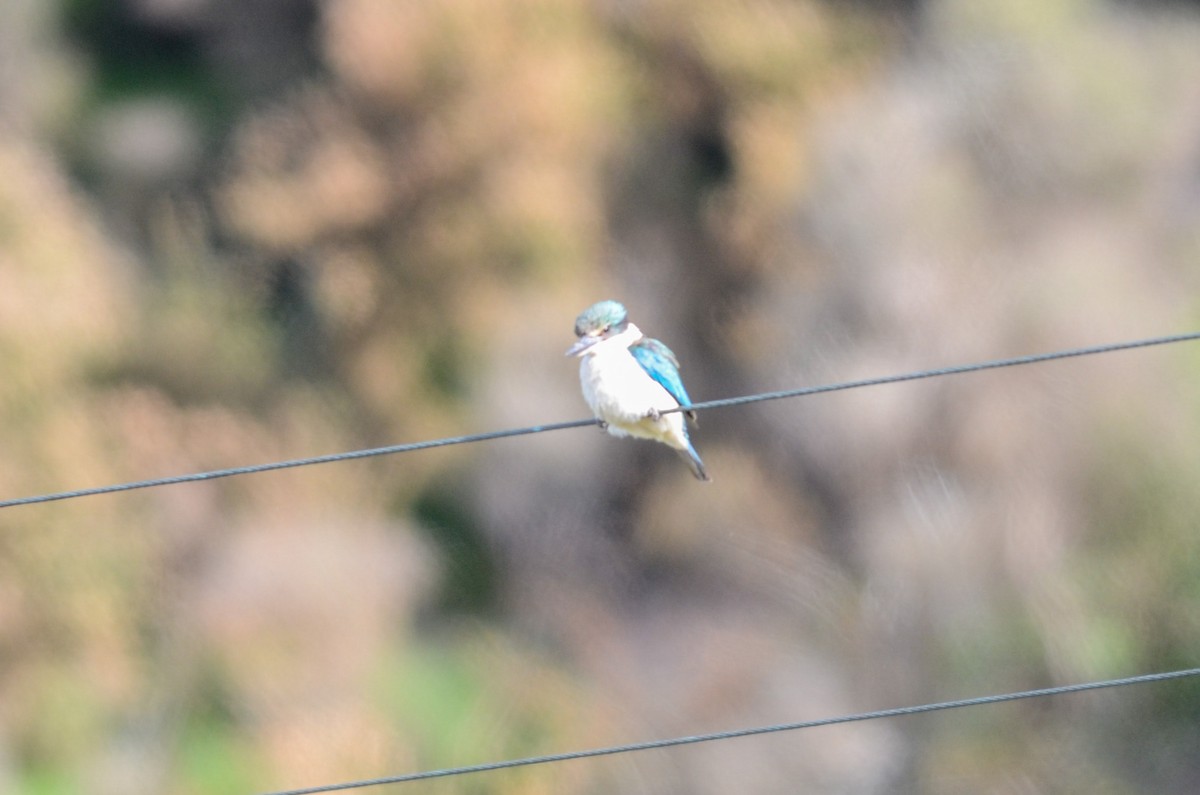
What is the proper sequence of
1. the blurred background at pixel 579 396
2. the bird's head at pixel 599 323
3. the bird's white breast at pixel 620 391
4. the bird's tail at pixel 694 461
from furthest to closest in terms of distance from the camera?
the blurred background at pixel 579 396 → the bird's tail at pixel 694 461 → the bird's head at pixel 599 323 → the bird's white breast at pixel 620 391

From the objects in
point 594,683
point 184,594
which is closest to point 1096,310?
point 594,683

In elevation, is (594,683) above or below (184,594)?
below

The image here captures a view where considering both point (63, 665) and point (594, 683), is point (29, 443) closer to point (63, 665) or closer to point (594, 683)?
point (63, 665)

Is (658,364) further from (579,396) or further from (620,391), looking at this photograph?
(579,396)

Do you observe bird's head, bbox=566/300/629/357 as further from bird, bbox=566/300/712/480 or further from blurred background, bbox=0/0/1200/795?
blurred background, bbox=0/0/1200/795

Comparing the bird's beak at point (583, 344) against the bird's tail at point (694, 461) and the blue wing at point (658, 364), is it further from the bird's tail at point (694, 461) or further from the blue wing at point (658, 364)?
A: the bird's tail at point (694, 461)

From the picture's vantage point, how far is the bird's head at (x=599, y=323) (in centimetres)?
519

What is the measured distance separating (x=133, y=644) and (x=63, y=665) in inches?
24.4

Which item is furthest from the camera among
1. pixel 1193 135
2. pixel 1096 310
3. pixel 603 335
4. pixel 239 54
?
pixel 239 54

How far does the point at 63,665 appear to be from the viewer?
584 inches

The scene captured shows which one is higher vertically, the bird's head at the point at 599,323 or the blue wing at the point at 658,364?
the bird's head at the point at 599,323

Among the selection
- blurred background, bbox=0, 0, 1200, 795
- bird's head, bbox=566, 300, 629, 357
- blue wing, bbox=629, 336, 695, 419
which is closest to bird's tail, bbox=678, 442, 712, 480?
blue wing, bbox=629, 336, 695, 419

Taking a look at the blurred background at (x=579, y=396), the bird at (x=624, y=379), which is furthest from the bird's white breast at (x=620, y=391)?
the blurred background at (x=579, y=396)

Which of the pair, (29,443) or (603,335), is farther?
(29,443)
